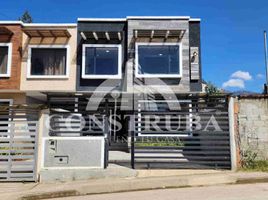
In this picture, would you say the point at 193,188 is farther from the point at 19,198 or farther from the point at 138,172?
the point at 19,198

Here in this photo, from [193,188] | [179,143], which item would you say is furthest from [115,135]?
[193,188]

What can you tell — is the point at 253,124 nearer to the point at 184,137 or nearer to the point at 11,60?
the point at 184,137

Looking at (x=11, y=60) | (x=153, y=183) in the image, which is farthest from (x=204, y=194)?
(x=11, y=60)

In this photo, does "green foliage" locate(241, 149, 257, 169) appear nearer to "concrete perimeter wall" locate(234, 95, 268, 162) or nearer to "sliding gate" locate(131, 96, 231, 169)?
"concrete perimeter wall" locate(234, 95, 268, 162)

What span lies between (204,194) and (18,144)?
5822 mm

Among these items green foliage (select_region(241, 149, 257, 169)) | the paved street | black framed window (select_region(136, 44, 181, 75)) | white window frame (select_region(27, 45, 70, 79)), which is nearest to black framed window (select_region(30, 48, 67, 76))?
white window frame (select_region(27, 45, 70, 79))

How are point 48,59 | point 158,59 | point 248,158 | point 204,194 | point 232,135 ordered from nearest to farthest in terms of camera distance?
point 204,194
point 232,135
point 248,158
point 158,59
point 48,59

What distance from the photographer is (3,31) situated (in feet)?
60.5

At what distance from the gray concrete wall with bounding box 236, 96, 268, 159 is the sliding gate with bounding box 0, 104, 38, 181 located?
22.6ft

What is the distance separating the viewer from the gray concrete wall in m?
10.6

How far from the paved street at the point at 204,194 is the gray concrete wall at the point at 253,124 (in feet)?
6.54

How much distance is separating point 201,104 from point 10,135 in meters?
6.52

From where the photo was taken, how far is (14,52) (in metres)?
18.7

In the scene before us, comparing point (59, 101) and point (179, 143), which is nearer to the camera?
point (179, 143)
